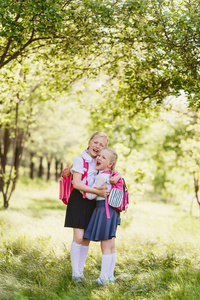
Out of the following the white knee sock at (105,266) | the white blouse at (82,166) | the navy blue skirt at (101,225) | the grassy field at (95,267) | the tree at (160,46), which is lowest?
the grassy field at (95,267)

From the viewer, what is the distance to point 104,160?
172 inches

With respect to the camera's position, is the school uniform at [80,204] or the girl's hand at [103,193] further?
the school uniform at [80,204]

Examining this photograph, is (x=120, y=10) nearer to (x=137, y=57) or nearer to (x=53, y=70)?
(x=137, y=57)

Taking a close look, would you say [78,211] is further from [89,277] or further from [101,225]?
[89,277]

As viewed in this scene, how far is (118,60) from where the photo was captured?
6676mm

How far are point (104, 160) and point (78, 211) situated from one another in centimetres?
78

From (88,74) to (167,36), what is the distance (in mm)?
1959

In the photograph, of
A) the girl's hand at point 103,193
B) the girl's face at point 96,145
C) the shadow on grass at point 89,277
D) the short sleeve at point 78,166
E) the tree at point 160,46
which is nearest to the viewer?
the shadow on grass at point 89,277

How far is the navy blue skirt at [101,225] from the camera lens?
4.30 meters

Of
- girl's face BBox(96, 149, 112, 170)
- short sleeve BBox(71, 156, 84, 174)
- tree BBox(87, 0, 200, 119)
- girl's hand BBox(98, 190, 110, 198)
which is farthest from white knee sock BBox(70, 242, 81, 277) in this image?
tree BBox(87, 0, 200, 119)

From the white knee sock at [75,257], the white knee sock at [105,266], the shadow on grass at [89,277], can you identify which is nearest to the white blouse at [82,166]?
the white knee sock at [75,257]

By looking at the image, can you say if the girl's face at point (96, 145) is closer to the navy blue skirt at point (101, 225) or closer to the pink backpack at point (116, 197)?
the pink backpack at point (116, 197)

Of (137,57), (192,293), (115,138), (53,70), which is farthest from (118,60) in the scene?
(115,138)

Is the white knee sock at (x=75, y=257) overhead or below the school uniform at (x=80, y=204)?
below
